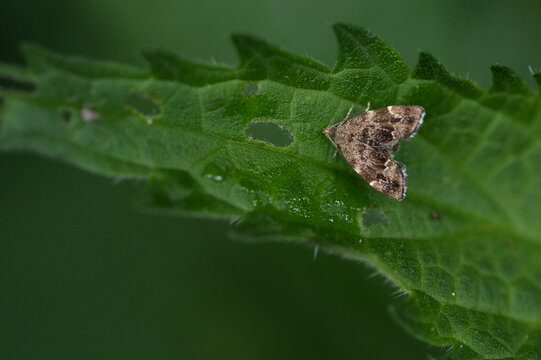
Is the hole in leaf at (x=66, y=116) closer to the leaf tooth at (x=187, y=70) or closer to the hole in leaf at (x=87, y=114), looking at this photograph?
the hole in leaf at (x=87, y=114)

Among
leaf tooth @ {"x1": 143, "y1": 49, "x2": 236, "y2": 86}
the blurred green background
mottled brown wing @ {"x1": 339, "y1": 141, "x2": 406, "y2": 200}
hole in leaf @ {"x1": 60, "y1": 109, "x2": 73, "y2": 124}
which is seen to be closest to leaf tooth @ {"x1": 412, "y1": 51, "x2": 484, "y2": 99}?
mottled brown wing @ {"x1": 339, "y1": 141, "x2": 406, "y2": 200}

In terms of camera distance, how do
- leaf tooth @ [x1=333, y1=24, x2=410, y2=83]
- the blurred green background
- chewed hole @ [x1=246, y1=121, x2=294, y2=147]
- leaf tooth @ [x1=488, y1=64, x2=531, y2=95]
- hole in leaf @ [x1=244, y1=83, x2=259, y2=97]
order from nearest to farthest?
leaf tooth @ [x1=333, y1=24, x2=410, y2=83], leaf tooth @ [x1=488, y1=64, x2=531, y2=95], hole in leaf @ [x1=244, y1=83, x2=259, y2=97], chewed hole @ [x1=246, y1=121, x2=294, y2=147], the blurred green background

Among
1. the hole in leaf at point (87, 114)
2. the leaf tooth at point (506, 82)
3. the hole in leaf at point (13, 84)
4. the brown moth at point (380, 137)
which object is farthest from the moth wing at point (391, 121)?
the hole in leaf at point (13, 84)

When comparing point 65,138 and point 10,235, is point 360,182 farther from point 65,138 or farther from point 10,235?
point 10,235

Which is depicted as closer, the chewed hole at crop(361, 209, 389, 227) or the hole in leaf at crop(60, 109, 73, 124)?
the hole in leaf at crop(60, 109, 73, 124)

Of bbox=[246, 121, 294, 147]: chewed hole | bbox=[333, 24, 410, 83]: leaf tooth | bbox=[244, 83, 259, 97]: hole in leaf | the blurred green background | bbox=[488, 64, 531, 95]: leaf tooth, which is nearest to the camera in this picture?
bbox=[333, 24, 410, 83]: leaf tooth

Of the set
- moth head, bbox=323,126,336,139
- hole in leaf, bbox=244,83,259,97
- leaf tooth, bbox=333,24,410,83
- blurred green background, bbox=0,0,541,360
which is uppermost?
leaf tooth, bbox=333,24,410,83

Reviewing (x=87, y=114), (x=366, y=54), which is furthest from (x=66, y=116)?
(x=366, y=54)

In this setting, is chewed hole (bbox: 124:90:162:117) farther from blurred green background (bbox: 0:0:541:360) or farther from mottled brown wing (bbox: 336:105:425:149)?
blurred green background (bbox: 0:0:541:360)
